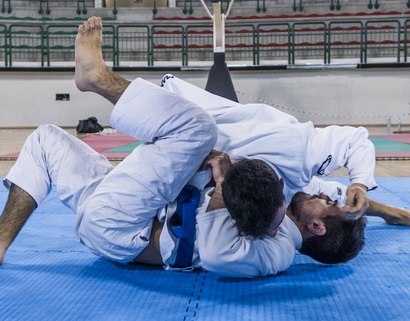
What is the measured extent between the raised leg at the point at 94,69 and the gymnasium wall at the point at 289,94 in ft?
38.2

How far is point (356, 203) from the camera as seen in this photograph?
7.74 feet

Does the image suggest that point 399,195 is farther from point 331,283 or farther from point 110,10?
point 110,10

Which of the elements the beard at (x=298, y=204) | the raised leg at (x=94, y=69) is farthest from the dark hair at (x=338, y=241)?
the raised leg at (x=94, y=69)

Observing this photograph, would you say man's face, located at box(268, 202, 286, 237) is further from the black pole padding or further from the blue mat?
the black pole padding

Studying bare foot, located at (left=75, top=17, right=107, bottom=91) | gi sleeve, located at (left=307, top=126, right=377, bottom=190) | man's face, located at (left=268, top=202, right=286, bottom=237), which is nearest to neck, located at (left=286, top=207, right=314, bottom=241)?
gi sleeve, located at (left=307, top=126, right=377, bottom=190)

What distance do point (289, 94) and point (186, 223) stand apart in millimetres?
12535

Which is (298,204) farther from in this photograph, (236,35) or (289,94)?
(236,35)

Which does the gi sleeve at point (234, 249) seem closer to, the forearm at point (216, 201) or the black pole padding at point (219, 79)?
the forearm at point (216, 201)

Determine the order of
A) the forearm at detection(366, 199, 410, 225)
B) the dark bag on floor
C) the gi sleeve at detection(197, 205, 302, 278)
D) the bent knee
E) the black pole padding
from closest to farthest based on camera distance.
A: the gi sleeve at detection(197, 205, 302, 278) → the bent knee → the forearm at detection(366, 199, 410, 225) → the black pole padding → the dark bag on floor

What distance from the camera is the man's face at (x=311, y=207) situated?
2.39m

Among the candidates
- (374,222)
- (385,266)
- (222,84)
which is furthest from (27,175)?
(222,84)

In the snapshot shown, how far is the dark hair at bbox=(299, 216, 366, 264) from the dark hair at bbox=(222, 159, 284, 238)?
0.39 meters

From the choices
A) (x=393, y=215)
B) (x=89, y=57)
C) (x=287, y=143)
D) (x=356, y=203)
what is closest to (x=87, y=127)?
(x=393, y=215)

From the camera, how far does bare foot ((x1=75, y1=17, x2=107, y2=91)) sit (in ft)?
A: 8.49
